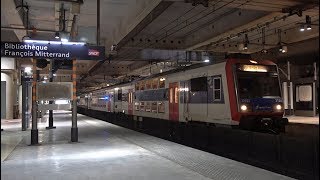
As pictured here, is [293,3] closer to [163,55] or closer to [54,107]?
[54,107]

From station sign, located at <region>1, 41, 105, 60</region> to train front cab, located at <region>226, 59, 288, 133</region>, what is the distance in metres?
4.44

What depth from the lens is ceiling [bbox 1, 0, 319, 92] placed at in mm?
13336

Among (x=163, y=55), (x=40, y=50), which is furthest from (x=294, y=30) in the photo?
(x=40, y=50)

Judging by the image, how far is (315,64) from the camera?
9.01 ft

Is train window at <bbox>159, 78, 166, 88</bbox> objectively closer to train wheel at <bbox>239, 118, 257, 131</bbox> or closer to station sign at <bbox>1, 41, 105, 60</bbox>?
station sign at <bbox>1, 41, 105, 60</bbox>

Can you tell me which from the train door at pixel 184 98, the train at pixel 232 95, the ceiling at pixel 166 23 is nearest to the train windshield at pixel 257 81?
the train at pixel 232 95

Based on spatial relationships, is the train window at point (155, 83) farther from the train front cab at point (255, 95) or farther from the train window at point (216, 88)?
the train front cab at point (255, 95)

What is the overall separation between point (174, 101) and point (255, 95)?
16.5 feet

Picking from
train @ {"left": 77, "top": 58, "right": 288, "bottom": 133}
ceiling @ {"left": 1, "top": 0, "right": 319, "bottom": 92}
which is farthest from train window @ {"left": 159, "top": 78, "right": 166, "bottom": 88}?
ceiling @ {"left": 1, "top": 0, "right": 319, "bottom": 92}

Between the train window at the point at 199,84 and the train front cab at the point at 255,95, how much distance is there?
5.19ft

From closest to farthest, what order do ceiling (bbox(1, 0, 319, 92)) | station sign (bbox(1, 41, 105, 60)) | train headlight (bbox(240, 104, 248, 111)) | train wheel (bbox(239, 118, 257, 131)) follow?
station sign (bbox(1, 41, 105, 60)) < train wheel (bbox(239, 118, 257, 131)) < train headlight (bbox(240, 104, 248, 111)) < ceiling (bbox(1, 0, 319, 92))

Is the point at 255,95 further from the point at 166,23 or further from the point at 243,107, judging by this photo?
the point at 166,23

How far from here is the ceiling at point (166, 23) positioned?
13.3 meters

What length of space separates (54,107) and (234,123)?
636cm
